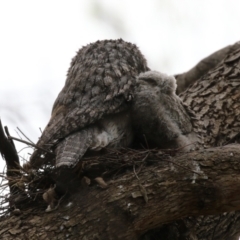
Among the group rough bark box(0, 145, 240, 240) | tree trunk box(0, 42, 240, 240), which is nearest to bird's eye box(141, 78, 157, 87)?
tree trunk box(0, 42, 240, 240)

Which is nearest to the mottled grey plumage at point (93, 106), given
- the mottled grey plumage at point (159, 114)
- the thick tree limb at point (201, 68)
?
the mottled grey plumage at point (159, 114)

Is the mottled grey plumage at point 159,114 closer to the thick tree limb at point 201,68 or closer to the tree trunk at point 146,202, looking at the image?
the tree trunk at point 146,202

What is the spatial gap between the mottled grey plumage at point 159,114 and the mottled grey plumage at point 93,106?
0.22 ft

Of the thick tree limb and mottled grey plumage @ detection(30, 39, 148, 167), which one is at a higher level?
the thick tree limb

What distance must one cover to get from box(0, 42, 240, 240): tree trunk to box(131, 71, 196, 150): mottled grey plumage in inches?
11.7

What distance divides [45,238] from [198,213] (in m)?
0.78

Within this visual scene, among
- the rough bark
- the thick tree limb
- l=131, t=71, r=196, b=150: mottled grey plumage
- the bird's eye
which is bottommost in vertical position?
the rough bark

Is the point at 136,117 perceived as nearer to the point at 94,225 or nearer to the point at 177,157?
the point at 177,157

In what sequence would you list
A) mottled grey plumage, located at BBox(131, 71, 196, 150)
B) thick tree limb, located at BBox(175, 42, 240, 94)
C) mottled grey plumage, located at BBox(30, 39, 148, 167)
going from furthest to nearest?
thick tree limb, located at BBox(175, 42, 240, 94), mottled grey plumage, located at BBox(131, 71, 196, 150), mottled grey plumage, located at BBox(30, 39, 148, 167)

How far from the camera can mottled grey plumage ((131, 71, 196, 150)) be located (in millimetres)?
3074

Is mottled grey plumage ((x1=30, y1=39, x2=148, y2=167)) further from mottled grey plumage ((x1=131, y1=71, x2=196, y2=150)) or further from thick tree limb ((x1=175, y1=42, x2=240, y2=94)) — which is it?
thick tree limb ((x1=175, y1=42, x2=240, y2=94))

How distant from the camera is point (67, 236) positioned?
2393 millimetres

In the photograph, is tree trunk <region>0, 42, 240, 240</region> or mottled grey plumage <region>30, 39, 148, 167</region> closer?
tree trunk <region>0, 42, 240, 240</region>

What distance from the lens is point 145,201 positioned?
252 centimetres
